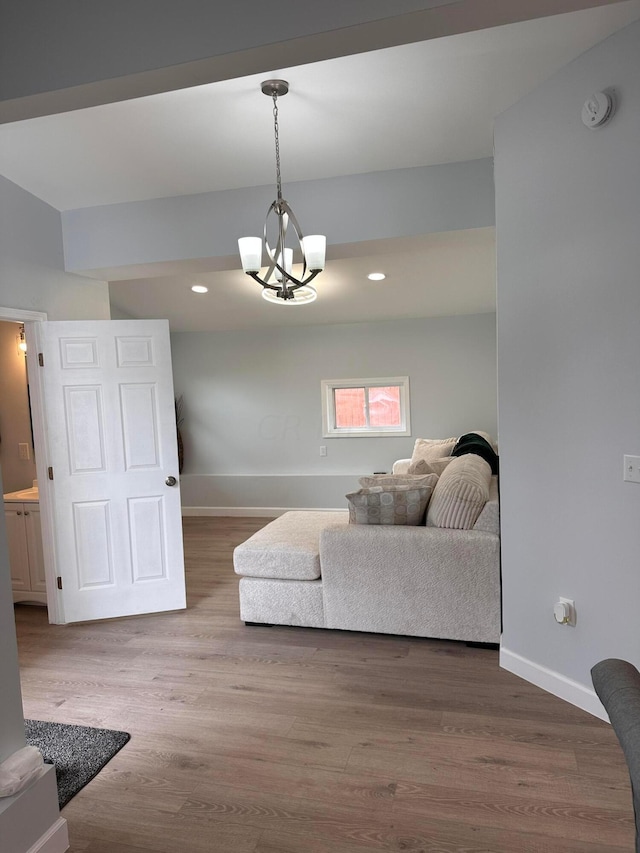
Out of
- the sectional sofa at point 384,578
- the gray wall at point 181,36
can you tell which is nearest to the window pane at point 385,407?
the sectional sofa at point 384,578

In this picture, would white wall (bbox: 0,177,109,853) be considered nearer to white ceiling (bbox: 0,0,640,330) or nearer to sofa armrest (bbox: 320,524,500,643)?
white ceiling (bbox: 0,0,640,330)

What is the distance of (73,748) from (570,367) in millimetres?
2677

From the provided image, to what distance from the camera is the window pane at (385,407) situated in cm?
670

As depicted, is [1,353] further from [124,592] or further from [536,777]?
[536,777]

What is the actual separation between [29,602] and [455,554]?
10.3ft

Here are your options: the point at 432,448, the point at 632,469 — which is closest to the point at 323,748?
the point at 632,469

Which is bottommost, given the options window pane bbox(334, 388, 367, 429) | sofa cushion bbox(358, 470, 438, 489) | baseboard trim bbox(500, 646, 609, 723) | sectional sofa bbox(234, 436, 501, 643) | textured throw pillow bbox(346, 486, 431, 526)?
baseboard trim bbox(500, 646, 609, 723)

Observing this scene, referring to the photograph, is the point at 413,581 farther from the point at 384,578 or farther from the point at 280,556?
the point at 280,556

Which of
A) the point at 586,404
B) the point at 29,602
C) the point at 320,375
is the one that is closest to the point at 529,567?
the point at 586,404

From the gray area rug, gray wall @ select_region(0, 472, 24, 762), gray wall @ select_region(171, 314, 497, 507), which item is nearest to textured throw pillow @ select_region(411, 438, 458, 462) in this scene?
gray wall @ select_region(171, 314, 497, 507)

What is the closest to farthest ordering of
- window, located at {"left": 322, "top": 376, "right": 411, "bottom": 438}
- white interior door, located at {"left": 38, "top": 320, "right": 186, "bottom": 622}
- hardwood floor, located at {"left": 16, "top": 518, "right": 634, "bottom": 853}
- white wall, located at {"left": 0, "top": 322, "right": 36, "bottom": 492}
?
hardwood floor, located at {"left": 16, "top": 518, "right": 634, "bottom": 853} → white interior door, located at {"left": 38, "top": 320, "right": 186, "bottom": 622} → white wall, located at {"left": 0, "top": 322, "right": 36, "bottom": 492} → window, located at {"left": 322, "top": 376, "right": 411, "bottom": 438}

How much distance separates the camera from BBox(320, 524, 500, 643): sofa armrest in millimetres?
3186

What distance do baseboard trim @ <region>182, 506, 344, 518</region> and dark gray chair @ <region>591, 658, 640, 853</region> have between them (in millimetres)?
5659

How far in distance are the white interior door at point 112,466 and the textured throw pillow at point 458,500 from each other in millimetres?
1756
